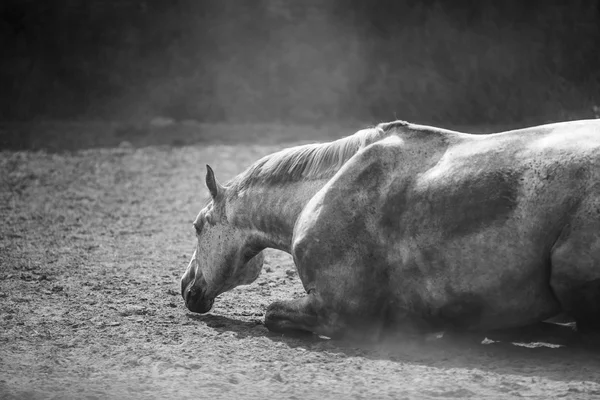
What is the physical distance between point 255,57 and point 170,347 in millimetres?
9301

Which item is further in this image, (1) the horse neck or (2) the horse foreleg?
(1) the horse neck

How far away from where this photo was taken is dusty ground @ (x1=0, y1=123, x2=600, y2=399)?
11.3 feet

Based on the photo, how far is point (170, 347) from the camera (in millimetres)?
4152

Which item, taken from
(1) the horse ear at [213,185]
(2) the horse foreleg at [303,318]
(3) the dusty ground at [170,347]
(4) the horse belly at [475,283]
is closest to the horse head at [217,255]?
(1) the horse ear at [213,185]

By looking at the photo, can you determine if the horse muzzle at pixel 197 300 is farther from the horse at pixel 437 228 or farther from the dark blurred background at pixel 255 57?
the dark blurred background at pixel 255 57

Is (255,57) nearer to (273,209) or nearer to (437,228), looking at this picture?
(273,209)

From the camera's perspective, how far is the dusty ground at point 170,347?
344 cm

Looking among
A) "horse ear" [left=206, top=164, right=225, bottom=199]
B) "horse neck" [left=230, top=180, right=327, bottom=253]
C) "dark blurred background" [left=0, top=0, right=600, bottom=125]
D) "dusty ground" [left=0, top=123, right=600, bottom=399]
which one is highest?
"dark blurred background" [left=0, top=0, right=600, bottom=125]

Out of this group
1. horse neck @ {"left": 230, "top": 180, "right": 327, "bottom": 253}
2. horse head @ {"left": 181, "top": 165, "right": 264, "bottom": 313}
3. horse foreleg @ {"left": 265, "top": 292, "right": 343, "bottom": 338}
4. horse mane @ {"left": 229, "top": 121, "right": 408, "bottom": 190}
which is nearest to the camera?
horse foreleg @ {"left": 265, "top": 292, "right": 343, "bottom": 338}

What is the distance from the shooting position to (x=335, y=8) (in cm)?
1295

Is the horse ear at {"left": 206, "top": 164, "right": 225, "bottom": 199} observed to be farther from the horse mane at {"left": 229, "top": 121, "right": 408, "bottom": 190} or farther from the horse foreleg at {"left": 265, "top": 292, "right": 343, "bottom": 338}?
the horse foreleg at {"left": 265, "top": 292, "right": 343, "bottom": 338}

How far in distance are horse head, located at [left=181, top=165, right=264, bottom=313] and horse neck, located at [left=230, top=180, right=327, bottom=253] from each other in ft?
0.22

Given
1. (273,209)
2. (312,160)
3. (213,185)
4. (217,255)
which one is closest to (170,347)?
(217,255)

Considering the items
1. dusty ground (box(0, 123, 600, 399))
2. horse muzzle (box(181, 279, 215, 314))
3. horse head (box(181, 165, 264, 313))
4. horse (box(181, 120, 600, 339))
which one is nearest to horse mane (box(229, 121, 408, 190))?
horse (box(181, 120, 600, 339))
